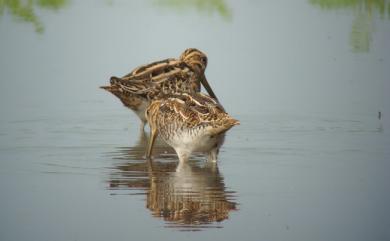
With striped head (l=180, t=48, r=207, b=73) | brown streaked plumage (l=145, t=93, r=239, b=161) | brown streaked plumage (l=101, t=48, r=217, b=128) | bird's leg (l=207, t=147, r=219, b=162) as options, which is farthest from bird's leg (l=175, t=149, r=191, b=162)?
striped head (l=180, t=48, r=207, b=73)

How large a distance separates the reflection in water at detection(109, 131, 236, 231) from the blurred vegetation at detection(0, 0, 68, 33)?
8937 millimetres

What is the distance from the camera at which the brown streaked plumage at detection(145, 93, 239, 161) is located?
36.0 ft

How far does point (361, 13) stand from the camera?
73.9 ft

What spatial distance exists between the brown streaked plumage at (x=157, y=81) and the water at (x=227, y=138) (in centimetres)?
38

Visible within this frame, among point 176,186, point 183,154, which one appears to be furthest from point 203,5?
point 176,186

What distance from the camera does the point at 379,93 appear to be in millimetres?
15875

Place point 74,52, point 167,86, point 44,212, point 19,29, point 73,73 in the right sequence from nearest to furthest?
point 44,212 → point 167,86 → point 73,73 → point 74,52 → point 19,29

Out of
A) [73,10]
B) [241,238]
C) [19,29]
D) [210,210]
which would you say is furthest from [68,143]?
[73,10]

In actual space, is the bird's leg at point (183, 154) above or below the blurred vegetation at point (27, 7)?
below

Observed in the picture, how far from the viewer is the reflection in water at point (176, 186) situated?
9031mm

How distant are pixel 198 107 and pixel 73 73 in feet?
21.4

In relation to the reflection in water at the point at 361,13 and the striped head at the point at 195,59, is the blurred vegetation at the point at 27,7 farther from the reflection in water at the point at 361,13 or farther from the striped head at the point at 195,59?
the striped head at the point at 195,59

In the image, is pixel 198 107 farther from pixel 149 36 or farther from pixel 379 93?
pixel 149 36

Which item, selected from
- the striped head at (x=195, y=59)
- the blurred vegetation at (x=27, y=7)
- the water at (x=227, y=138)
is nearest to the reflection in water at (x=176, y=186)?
the water at (x=227, y=138)
